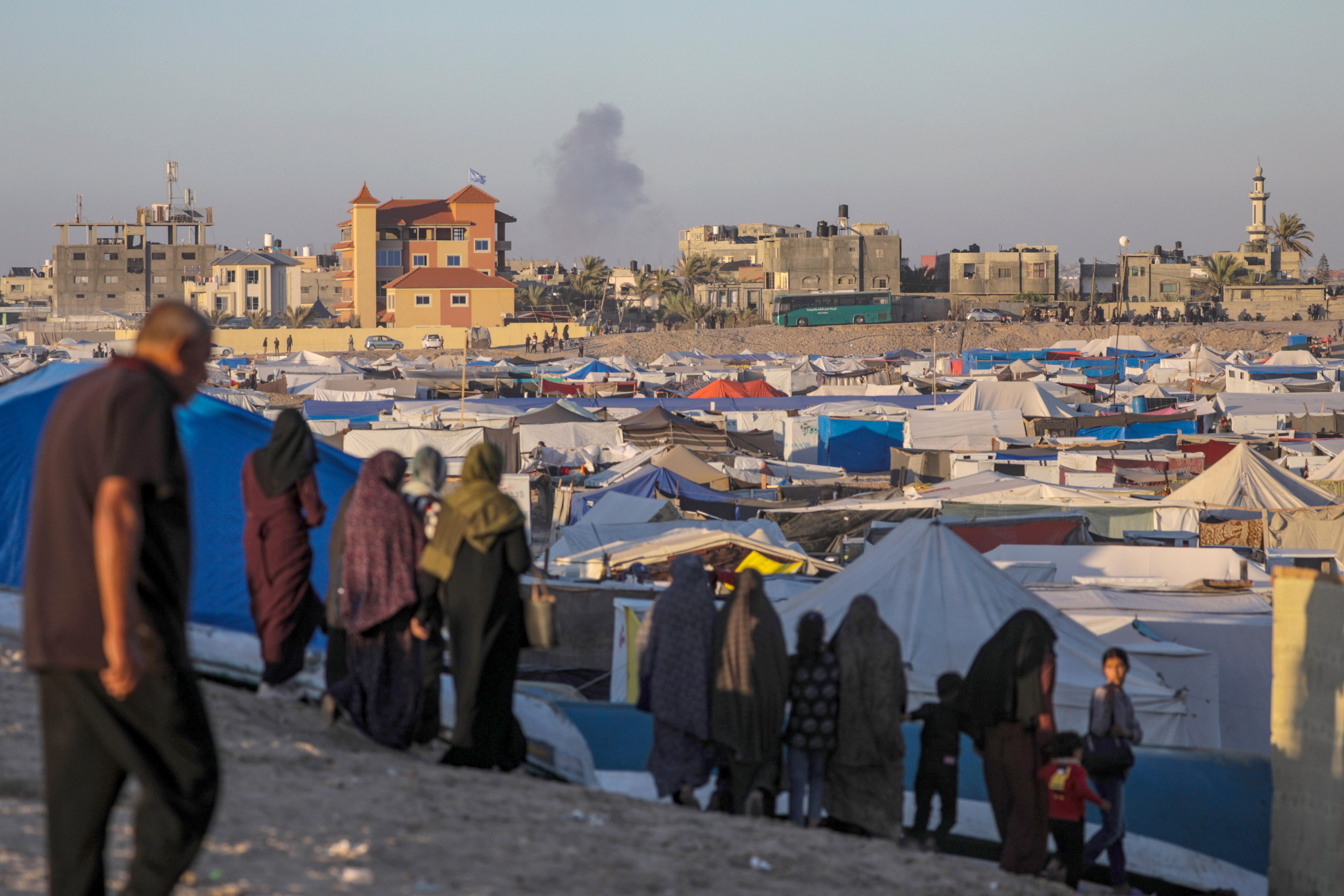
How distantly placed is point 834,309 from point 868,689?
217 feet

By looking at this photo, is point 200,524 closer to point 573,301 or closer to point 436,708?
point 436,708

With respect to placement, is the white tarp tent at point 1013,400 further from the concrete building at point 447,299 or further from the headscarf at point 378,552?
the concrete building at point 447,299

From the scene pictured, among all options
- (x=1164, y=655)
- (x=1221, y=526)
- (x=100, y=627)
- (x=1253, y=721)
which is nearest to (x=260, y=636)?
(x=100, y=627)

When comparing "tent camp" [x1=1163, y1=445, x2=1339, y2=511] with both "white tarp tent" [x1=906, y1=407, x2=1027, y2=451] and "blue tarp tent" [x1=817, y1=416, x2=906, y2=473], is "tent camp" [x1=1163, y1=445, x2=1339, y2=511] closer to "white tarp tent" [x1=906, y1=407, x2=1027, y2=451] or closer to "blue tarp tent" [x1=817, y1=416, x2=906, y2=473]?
"white tarp tent" [x1=906, y1=407, x2=1027, y2=451]

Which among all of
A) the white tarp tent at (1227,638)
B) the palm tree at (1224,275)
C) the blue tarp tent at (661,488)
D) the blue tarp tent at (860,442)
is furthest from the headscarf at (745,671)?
the palm tree at (1224,275)

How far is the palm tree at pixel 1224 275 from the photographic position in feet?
278

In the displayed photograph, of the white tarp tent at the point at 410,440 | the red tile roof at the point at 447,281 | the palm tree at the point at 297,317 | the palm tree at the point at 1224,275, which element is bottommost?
the white tarp tent at the point at 410,440

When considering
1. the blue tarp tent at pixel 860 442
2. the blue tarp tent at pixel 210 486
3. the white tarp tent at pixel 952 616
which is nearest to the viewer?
the blue tarp tent at pixel 210 486

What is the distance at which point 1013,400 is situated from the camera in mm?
29812

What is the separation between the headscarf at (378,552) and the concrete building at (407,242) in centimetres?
7116

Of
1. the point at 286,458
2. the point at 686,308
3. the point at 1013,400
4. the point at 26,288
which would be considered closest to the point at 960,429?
the point at 1013,400

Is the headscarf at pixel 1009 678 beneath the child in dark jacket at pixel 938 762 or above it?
above

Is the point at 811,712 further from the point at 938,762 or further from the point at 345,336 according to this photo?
the point at 345,336

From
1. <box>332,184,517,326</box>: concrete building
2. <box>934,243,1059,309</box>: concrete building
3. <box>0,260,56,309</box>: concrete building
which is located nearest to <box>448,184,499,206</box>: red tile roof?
<box>332,184,517,326</box>: concrete building
